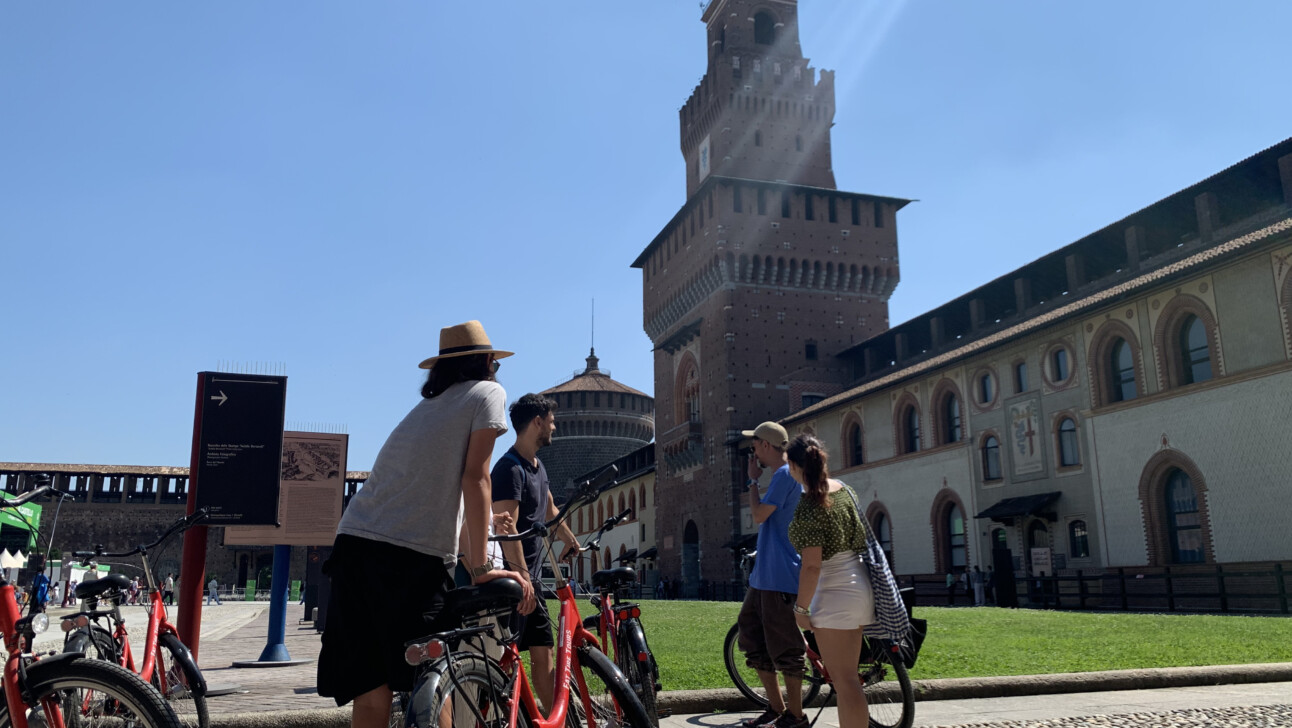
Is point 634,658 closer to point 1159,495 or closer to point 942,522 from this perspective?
point 1159,495

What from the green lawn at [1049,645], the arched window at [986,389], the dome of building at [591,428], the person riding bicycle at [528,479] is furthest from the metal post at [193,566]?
the dome of building at [591,428]

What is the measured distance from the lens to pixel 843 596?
4555 mm

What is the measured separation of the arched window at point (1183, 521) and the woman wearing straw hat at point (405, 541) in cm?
2142

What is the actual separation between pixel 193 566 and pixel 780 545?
5.14 metres

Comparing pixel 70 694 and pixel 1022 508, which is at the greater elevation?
pixel 1022 508

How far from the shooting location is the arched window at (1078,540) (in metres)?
23.9

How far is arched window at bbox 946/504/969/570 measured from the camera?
2830cm

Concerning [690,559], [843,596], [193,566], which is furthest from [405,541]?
[690,559]

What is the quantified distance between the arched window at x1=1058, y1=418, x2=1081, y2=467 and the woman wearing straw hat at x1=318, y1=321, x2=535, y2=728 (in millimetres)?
24090

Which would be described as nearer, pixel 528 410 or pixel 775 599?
pixel 528 410

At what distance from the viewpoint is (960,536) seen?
28.6 metres

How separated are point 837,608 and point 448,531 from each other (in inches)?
81.3

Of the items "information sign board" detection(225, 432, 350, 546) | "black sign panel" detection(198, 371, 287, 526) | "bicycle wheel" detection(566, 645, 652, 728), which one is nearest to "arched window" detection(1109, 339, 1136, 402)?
"information sign board" detection(225, 432, 350, 546)

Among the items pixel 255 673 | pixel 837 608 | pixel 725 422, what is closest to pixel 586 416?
pixel 725 422
